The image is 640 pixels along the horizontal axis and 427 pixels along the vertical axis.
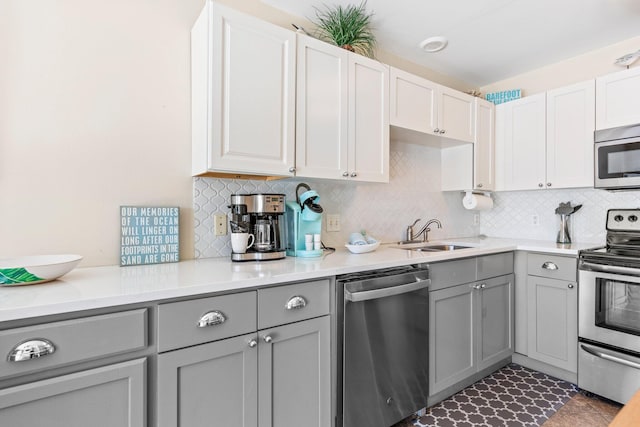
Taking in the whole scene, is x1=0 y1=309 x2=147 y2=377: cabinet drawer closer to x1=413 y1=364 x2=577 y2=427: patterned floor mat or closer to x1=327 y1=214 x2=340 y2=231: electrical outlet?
x1=327 y1=214 x2=340 y2=231: electrical outlet

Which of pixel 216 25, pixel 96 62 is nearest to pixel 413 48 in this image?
pixel 216 25

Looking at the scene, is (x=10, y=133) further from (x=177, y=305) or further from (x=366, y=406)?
(x=366, y=406)

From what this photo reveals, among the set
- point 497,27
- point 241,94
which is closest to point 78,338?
point 241,94

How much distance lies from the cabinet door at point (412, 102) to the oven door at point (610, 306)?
4.74 feet

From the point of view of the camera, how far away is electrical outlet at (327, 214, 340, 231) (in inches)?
91.1

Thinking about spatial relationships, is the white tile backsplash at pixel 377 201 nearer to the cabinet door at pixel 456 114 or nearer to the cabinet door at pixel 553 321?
the cabinet door at pixel 456 114

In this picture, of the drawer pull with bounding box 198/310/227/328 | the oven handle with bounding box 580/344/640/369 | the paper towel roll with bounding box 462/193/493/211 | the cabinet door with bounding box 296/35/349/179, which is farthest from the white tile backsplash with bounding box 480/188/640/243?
the drawer pull with bounding box 198/310/227/328

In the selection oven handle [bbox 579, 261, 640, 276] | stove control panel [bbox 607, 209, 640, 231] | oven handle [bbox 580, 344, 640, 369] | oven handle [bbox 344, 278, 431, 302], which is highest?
stove control panel [bbox 607, 209, 640, 231]

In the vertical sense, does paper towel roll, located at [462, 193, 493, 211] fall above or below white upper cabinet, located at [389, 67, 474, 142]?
below

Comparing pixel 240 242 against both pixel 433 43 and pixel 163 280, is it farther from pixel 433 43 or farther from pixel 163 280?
pixel 433 43

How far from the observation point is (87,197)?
4.96 feet

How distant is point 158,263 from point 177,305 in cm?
62

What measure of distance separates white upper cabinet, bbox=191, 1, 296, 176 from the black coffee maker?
0.16m

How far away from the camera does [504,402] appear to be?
2.04 m
